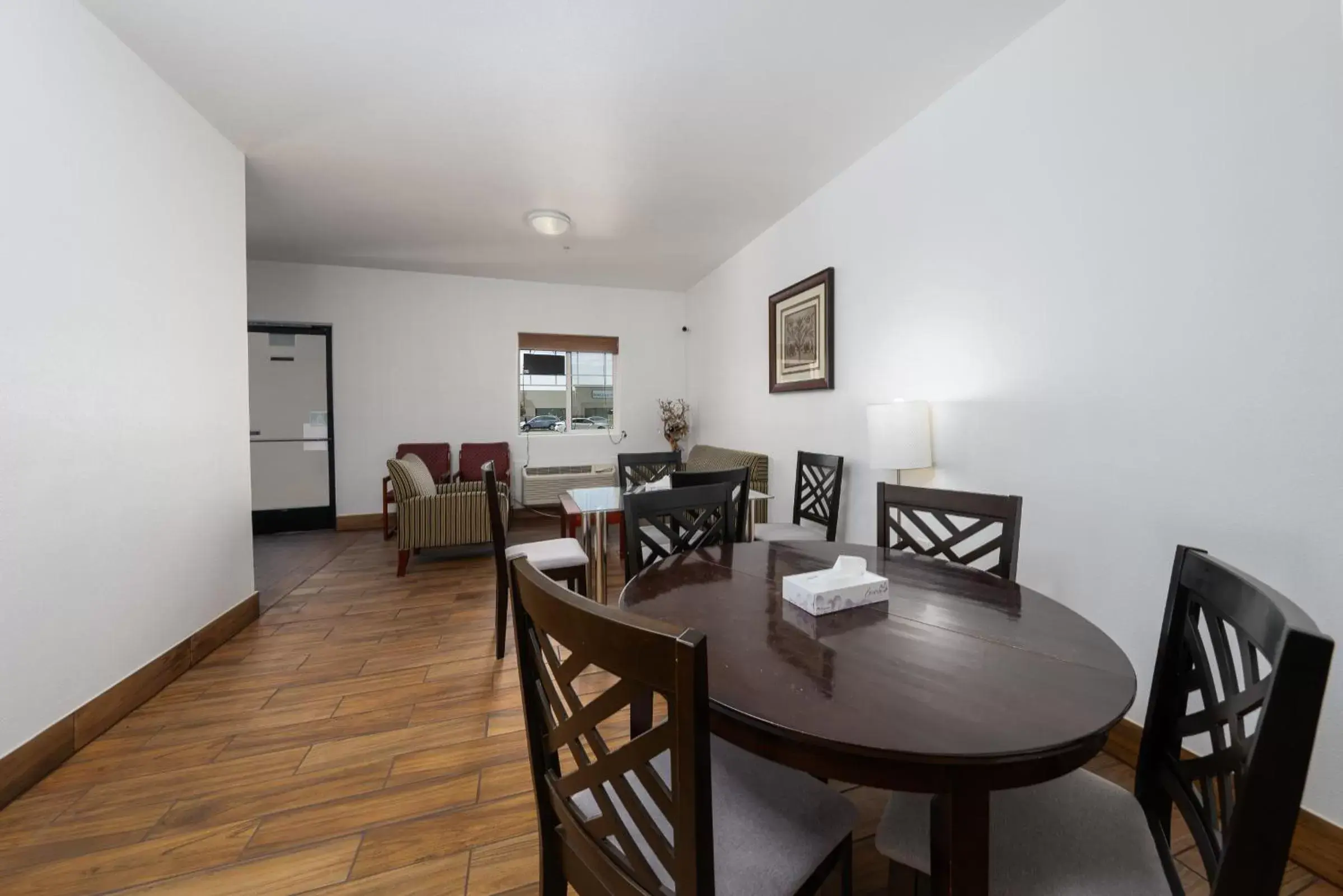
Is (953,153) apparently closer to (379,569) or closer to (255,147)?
(255,147)

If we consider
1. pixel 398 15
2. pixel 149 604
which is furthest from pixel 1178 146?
pixel 149 604

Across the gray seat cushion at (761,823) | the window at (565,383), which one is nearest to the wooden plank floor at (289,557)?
the window at (565,383)

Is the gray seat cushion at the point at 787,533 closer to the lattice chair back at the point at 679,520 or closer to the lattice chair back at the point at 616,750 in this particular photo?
the lattice chair back at the point at 679,520

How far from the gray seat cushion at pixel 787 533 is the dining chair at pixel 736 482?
72 centimetres

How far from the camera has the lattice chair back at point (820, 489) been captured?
3.05 m

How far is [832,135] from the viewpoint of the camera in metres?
2.78

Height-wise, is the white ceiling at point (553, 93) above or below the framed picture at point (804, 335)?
above

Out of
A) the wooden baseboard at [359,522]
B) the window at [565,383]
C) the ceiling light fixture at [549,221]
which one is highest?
the ceiling light fixture at [549,221]

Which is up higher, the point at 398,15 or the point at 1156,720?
the point at 398,15

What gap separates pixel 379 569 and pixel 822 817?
392cm

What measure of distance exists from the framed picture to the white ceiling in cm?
67

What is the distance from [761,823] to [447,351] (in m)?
5.57

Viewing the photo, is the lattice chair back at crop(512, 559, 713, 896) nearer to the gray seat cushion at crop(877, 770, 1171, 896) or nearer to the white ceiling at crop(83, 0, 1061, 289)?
the gray seat cushion at crop(877, 770, 1171, 896)

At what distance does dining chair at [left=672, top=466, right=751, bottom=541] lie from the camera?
212 cm
